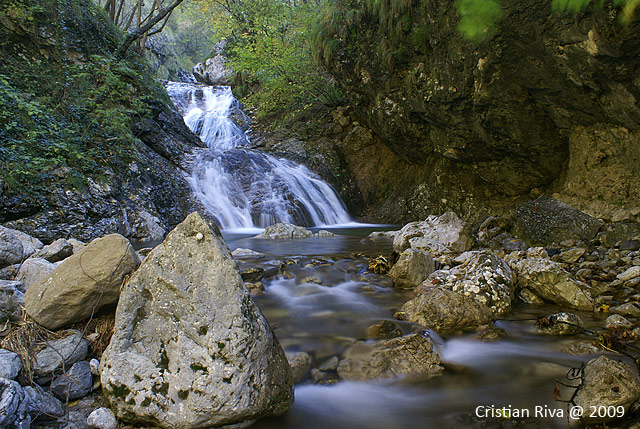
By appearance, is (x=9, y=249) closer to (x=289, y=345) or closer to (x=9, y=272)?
(x=9, y=272)

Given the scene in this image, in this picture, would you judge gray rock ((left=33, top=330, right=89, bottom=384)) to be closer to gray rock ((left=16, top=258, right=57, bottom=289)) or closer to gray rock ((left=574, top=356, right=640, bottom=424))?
gray rock ((left=16, top=258, right=57, bottom=289))

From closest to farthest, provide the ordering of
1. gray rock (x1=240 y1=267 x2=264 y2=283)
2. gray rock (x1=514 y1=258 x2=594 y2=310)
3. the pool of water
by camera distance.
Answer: the pool of water
gray rock (x1=514 y1=258 x2=594 y2=310)
gray rock (x1=240 y1=267 x2=264 y2=283)

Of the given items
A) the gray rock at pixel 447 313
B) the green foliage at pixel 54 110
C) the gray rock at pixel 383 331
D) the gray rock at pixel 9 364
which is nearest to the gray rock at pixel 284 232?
the green foliage at pixel 54 110

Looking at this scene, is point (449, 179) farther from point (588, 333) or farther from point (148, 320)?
point (148, 320)

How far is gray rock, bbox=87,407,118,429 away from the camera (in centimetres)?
194

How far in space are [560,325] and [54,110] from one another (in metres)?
9.42

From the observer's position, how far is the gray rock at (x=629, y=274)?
4152 mm

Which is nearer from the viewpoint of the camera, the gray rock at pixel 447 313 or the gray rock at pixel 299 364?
the gray rock at pixel 299 364

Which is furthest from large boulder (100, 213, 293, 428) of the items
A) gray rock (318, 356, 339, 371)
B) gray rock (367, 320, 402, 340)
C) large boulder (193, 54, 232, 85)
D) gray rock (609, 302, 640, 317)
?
large boulder (193, 54, 232, 85)

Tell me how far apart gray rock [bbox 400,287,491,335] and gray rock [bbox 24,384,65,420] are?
2828 mm

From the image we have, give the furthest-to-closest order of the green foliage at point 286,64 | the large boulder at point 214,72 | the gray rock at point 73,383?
the large boulder at point 214,72, the green foliage at point 286,64, the gray rock at point 73,383

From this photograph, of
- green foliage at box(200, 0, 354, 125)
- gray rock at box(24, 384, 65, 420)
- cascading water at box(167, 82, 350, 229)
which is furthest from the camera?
green foliage at box(200, 0, 354, 125)

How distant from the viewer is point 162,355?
81.1 inches

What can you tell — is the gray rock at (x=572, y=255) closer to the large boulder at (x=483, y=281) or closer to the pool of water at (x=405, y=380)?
the large boulder at (x=483, y=281)
